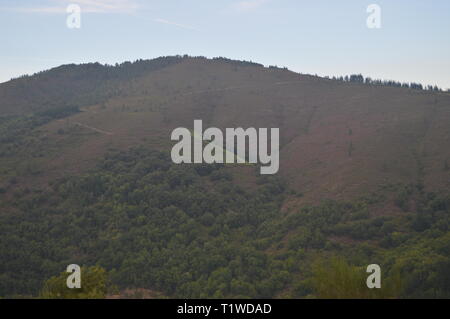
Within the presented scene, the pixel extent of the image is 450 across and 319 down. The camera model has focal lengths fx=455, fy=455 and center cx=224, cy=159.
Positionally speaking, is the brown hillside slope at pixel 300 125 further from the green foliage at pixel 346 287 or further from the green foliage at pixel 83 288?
the green foliage at pixel 83 288

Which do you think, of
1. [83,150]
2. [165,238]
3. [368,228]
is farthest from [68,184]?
[368,228]

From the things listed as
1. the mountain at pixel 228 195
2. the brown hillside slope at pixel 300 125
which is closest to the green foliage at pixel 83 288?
the mountain at pixel 228 195

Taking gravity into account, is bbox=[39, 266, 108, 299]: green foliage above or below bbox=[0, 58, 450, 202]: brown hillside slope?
below

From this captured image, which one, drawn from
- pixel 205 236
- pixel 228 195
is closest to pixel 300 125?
pixel 228 195

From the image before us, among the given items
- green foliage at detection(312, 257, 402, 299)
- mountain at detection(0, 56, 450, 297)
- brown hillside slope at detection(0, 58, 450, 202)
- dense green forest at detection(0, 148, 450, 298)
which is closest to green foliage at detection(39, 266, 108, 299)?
dense green forest at detection(0, 148, 450, 298)

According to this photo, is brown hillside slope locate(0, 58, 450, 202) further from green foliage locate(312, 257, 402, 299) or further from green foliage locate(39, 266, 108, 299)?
green foliage locate(39, 266, 108, 299)

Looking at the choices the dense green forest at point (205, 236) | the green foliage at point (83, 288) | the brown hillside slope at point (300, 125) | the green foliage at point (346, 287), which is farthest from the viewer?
the brown hillside slope at point (300, 125)
